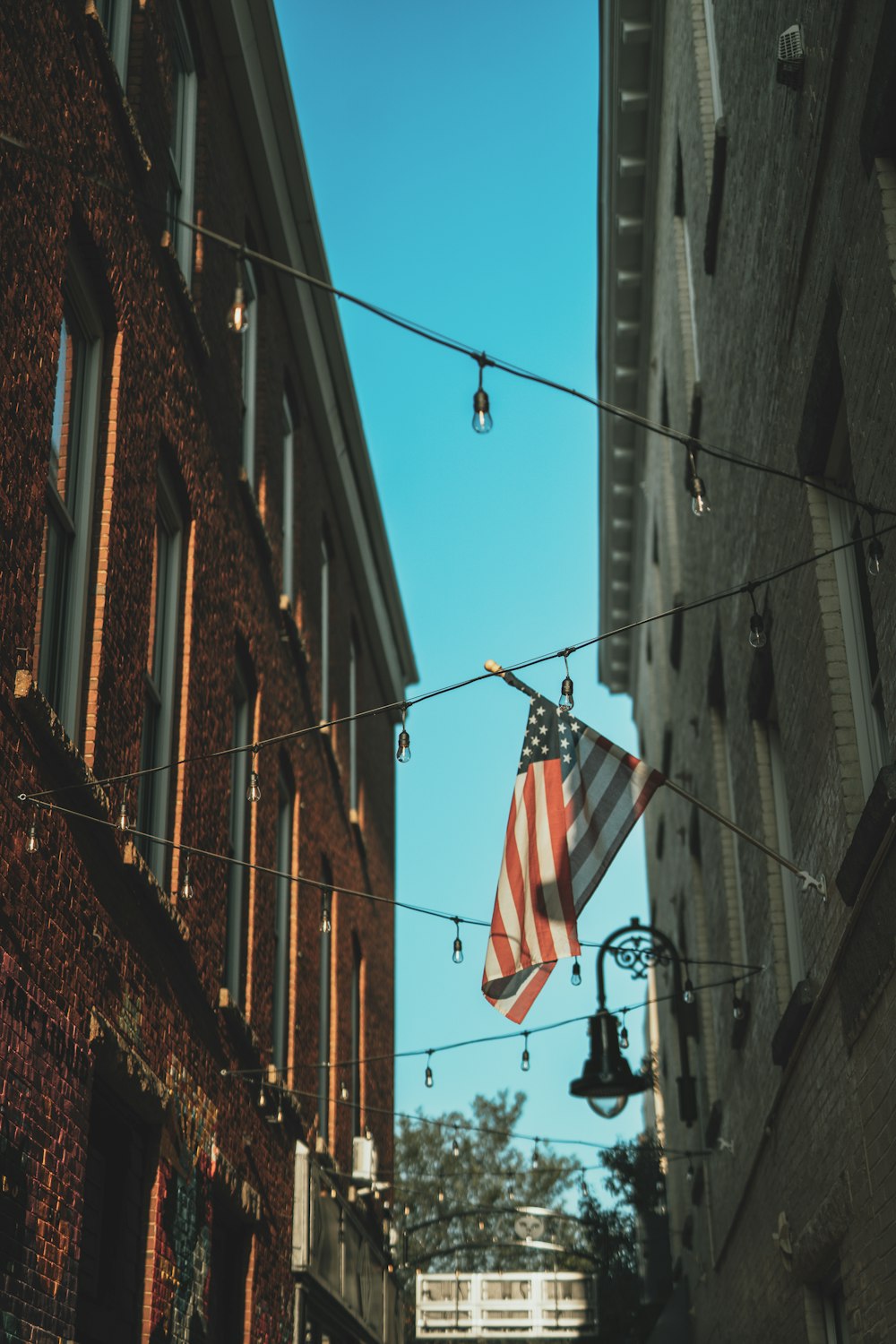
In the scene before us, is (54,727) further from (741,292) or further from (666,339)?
(666,339)

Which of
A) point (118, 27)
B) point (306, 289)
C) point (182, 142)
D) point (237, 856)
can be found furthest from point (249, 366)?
point (237, 856)

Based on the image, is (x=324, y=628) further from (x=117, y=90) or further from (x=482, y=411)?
(x=482, y=411)

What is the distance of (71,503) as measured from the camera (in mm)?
9039

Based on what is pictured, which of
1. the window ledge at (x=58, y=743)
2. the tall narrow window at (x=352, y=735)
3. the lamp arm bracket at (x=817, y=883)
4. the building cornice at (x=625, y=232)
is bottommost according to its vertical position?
the lamp arm bracket at (x=817, y=883)

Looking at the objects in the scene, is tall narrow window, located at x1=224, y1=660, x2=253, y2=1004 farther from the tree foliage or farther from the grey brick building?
the tree foliage

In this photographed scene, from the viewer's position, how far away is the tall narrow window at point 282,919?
14.5 m

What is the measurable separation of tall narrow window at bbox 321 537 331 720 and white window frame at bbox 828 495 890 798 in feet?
34.7

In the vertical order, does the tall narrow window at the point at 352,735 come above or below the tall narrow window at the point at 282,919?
above

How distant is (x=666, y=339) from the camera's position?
668 inches

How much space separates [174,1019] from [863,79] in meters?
6.81

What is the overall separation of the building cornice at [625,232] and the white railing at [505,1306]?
12.0 m

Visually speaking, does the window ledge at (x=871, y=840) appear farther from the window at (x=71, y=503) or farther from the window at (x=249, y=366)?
the window at (x=249, y=366)

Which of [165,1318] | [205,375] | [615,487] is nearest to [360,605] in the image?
[615,487]

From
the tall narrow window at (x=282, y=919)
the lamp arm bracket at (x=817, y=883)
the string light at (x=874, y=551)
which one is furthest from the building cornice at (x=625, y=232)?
the string light at (x=874, y=551)
